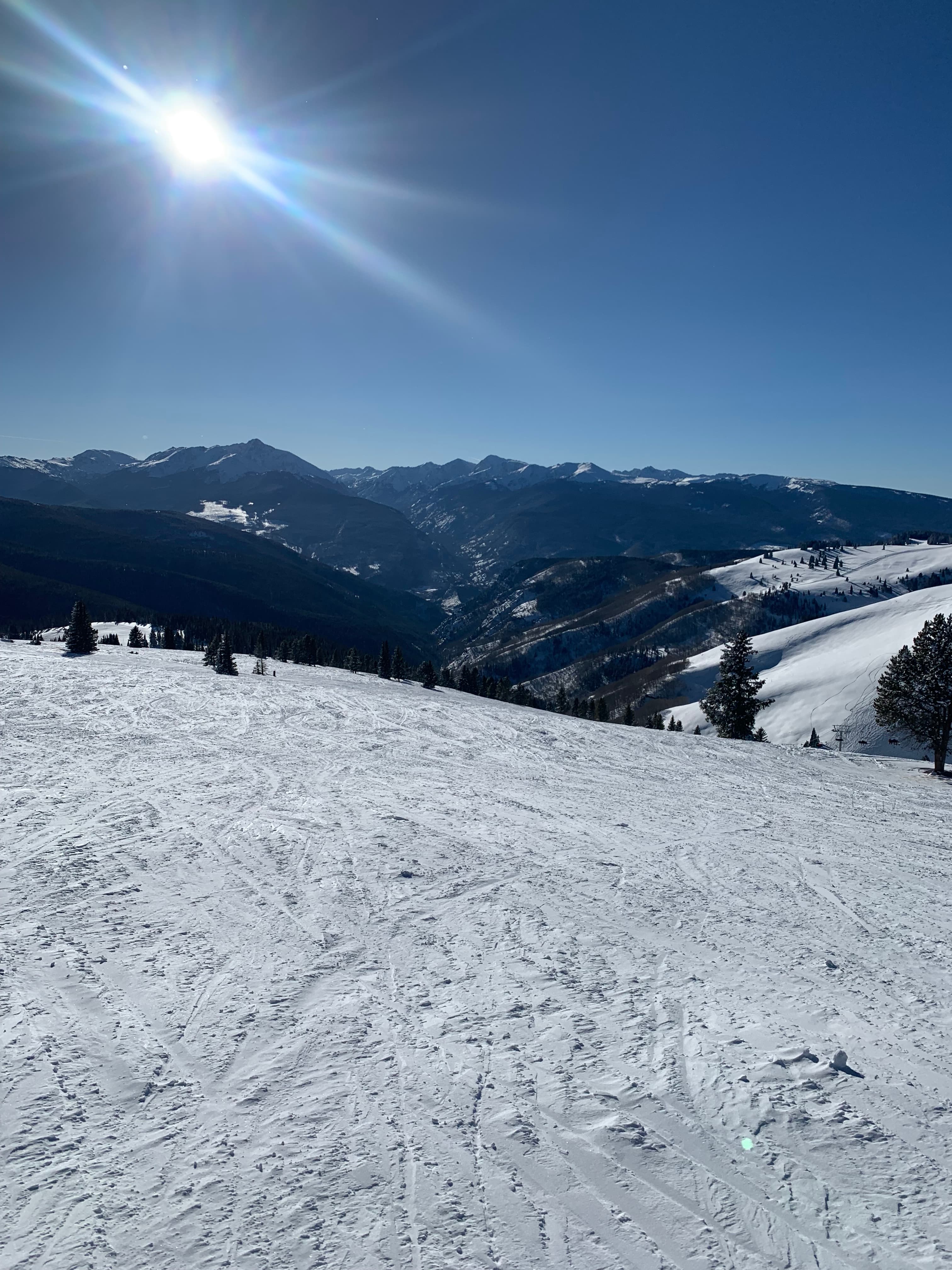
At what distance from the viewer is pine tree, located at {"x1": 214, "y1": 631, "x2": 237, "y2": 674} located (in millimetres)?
42000

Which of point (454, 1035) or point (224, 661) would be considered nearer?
point (454, 1035)

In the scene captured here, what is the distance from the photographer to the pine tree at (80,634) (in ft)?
144

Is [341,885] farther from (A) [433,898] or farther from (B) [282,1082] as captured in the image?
(B) [282,1082]

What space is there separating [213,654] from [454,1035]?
46562 millimetres

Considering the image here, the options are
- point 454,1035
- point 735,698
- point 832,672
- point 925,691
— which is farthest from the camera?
point 832,672

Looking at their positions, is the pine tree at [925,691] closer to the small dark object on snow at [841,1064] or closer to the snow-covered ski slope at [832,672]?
the snow-covered ski slope at [832,672]

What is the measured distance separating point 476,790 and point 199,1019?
38.3 ft

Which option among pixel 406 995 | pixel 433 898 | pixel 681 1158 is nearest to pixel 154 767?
pixel 433 898

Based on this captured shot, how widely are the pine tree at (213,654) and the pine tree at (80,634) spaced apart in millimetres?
7908

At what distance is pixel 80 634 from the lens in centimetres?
4416

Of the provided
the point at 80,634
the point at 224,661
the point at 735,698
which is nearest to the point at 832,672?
the point at 735,698

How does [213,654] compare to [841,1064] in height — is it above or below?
above

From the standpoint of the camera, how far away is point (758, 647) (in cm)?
15438

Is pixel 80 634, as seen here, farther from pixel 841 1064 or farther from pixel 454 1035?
pixel 841 1064
